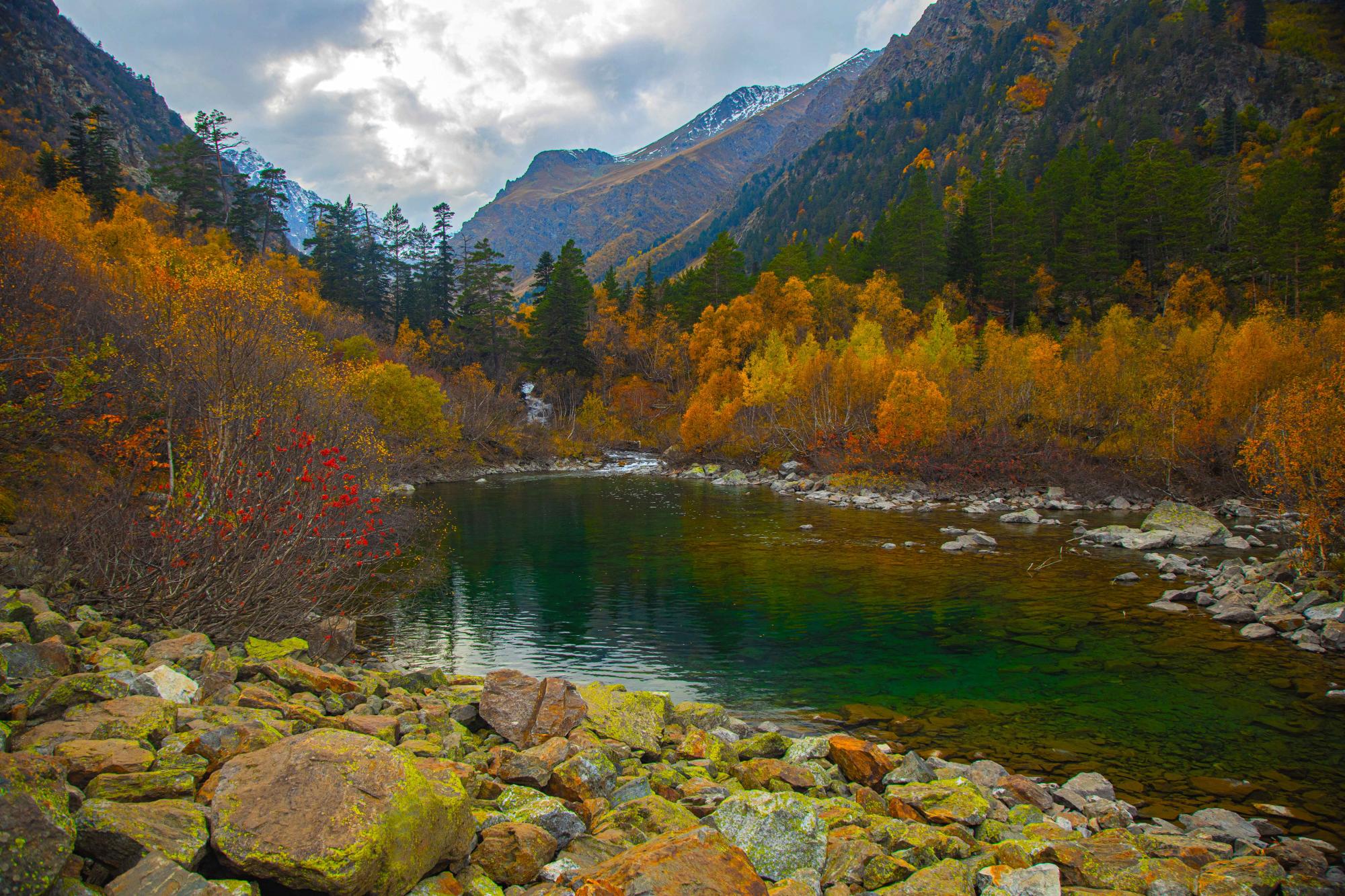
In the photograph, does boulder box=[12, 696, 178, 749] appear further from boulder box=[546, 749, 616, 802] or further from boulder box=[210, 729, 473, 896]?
boulder box=[546, 749, 616, 802]

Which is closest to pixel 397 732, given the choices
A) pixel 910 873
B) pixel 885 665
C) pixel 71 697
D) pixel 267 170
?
pixel 71 697

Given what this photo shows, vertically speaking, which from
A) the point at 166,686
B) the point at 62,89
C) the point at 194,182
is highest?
the point at 62,89

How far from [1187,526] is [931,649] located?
1907 cm

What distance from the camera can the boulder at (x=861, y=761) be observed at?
30.8ft

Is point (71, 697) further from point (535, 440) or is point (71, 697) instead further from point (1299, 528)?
point (535, 440)

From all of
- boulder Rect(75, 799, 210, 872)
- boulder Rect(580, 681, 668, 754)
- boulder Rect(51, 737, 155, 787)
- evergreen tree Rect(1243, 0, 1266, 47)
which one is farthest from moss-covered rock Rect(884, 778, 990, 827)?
evergreen tree Rect(1243, 0, 1266, 47)

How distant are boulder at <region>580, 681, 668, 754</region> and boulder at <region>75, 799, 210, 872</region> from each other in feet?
20.1

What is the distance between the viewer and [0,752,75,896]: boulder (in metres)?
3.39

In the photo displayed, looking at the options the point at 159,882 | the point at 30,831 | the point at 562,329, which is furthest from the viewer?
the point at 562,329

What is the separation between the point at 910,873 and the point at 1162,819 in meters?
5.20

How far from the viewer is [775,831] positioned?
6.68m

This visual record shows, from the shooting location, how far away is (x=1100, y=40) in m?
135

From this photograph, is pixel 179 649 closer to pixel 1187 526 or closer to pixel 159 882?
pixel 159 882

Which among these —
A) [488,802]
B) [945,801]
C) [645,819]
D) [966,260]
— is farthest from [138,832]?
[966,260]
